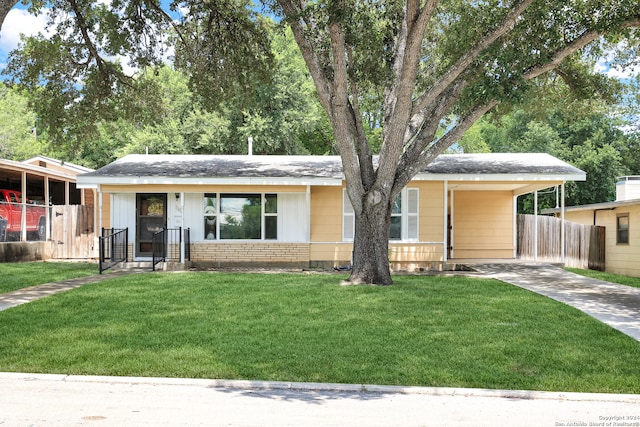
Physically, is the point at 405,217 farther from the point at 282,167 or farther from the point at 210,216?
the point at 210,216

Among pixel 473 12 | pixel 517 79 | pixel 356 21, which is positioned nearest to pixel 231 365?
pixel 517 79

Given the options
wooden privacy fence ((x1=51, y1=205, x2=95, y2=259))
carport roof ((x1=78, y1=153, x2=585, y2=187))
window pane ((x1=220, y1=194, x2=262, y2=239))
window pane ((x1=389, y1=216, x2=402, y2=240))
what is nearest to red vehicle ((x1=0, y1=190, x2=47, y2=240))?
wooden privacy fence ((x1=51, y1=205, x2=95, y2=259))

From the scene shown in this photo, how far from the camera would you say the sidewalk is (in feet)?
16.1

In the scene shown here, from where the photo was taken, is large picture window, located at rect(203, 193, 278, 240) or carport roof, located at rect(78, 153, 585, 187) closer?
carport roof, located at rect(78, 153, 585, 187)

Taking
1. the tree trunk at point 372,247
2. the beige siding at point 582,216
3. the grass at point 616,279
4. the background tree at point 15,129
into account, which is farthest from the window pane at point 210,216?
the background tree at point 15,129

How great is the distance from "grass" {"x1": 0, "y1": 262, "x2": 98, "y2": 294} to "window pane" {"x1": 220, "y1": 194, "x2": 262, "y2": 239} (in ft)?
13.0

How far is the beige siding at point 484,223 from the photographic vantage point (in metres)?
21.0

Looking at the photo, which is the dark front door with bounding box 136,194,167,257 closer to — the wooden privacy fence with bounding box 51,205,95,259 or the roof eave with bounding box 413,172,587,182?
the wooden privacy fence with bounding box 51,205,95,259

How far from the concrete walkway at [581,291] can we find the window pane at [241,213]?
21.5 ft

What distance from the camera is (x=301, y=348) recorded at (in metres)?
7.17

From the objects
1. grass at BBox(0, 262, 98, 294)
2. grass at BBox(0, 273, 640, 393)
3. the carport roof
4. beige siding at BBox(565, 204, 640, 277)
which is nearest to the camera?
grass at BBox(0, 273, 640, 393)

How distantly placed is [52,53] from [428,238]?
1160cm

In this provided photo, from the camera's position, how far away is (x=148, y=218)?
1820cm

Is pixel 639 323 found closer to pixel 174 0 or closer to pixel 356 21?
pixel 356 21
